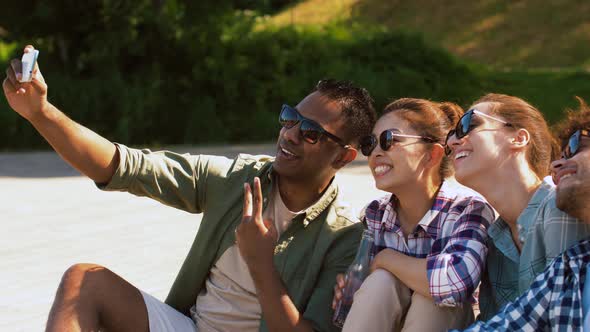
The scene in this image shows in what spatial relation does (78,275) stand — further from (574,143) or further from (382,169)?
(574,143)

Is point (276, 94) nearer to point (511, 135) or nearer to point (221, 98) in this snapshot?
point (221, 98)

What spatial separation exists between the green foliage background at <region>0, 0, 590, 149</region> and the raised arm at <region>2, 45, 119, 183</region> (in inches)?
443

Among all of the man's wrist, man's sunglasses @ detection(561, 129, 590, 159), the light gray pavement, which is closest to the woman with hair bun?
man's sunglasses @ detection(561, 129, 590, 159)

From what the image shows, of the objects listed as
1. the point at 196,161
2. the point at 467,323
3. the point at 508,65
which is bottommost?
the point at 508,65

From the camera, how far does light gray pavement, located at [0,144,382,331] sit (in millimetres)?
5758

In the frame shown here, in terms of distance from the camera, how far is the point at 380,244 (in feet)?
10.7

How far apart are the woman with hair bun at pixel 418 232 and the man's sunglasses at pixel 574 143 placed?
0.44 meters

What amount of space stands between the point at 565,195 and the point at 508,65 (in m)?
18.3

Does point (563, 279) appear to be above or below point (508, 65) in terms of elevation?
above

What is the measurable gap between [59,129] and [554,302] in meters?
1.73

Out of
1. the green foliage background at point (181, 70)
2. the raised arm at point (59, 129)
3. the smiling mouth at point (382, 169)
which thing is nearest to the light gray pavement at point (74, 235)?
the raised arm at point (59, 129)

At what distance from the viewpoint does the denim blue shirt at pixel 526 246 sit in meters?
2.71

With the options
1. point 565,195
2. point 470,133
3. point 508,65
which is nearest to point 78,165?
point 470,133

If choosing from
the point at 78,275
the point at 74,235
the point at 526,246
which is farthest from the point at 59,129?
the point at 74,235
